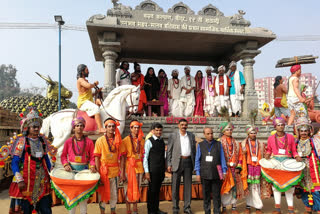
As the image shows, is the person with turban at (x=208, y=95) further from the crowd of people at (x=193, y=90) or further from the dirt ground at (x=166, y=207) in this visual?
the dirt ground at (x=166, y=207)

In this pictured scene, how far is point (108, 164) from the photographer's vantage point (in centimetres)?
412

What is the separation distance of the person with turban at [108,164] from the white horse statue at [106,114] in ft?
4.42

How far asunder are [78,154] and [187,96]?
17.7 ft

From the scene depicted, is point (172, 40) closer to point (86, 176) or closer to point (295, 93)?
point (295, 93)

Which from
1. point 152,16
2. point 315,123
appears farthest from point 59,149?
point 315,123

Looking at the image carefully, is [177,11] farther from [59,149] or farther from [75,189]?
[75,189]

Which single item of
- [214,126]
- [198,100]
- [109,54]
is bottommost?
[214,126]

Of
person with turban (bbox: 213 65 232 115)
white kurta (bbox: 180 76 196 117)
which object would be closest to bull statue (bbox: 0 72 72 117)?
white kurta (bbox: 180 76 196 117)

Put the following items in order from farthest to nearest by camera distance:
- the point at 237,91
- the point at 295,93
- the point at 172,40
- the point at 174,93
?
1. the point at 174,93
2. the point at 172,40
3. the point at 237,91
4. the point at 295,93

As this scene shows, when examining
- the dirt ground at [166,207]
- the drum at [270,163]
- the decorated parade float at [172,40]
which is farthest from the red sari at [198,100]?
the drum at [270,163]

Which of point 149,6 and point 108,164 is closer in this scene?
point 108,164

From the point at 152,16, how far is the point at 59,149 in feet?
15.9

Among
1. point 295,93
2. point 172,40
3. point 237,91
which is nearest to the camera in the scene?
point 295,93

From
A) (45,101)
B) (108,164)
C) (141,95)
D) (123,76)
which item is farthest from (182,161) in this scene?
(45,101)
